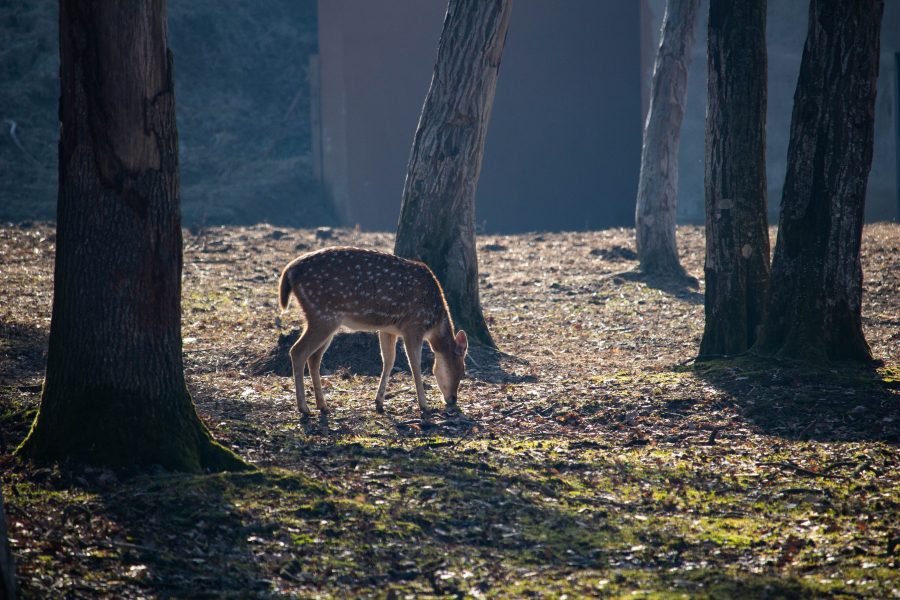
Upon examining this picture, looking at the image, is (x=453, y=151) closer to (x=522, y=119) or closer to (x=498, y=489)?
(x=498, y=489)

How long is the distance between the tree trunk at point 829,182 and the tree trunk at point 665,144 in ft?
27.8

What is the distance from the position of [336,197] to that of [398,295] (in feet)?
57.8

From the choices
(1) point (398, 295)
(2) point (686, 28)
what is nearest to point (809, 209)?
→ (1) point (398, 295)

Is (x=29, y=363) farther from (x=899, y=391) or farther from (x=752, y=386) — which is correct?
(x=899, y=391)

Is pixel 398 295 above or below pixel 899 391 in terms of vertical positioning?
above

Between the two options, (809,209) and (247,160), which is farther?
(247,160)

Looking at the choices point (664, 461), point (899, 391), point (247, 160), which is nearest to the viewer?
point (664, 461)

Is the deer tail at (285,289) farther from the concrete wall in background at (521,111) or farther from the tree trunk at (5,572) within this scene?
the concrete wall in background at (521,111)

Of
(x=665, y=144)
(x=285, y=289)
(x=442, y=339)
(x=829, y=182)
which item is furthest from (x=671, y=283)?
(x=285, y=289)

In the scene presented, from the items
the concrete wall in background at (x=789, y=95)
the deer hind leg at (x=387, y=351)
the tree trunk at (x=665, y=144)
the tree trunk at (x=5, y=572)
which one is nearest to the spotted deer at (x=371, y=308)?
the deer hind leg at (x=387, y=351)

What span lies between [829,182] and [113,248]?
6.64 metres

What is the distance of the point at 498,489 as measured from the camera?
7410 mm

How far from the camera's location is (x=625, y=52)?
26844 millimetres

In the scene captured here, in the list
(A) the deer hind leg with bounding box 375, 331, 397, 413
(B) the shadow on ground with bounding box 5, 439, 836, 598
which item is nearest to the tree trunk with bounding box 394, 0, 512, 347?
(A) the deer hind leg with bounding box 375, 331, 397, 413
